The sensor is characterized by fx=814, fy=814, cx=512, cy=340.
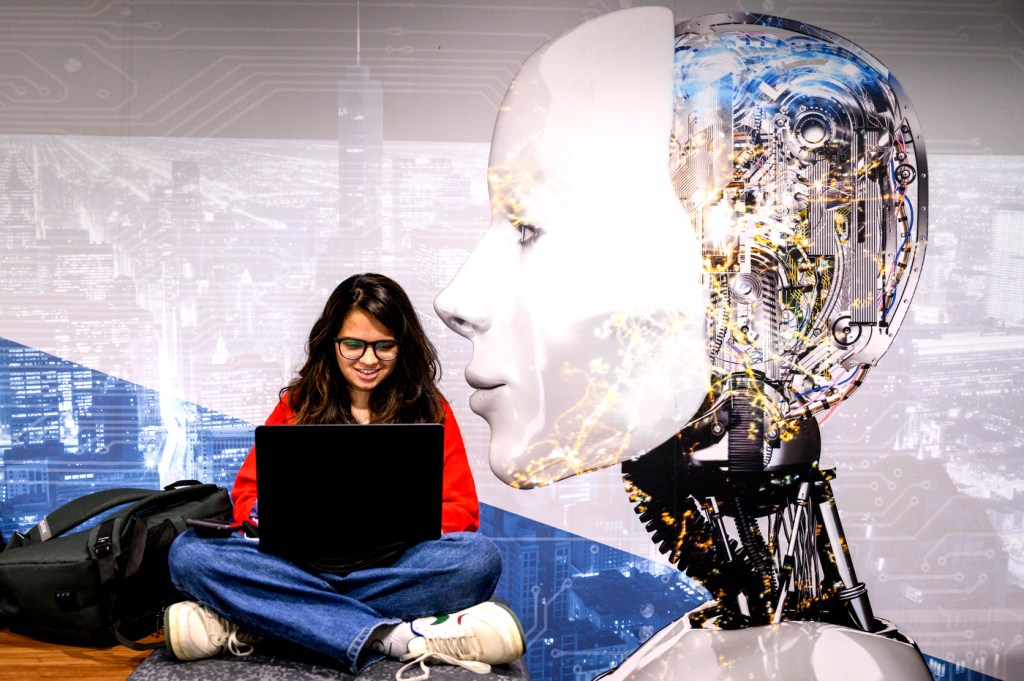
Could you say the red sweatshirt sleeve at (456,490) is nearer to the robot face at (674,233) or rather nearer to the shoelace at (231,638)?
the robot face at (674,233)

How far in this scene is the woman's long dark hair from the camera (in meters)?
2.14

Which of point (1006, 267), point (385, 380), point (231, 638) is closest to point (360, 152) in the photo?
point (385, 380)

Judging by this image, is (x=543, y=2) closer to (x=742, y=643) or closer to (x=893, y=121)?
(x=893, y=121)

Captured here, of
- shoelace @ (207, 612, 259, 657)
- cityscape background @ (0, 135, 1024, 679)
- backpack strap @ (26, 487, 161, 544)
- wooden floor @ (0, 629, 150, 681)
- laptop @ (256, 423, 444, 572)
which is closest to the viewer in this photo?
laptop @ (256, 423, 444, 572)

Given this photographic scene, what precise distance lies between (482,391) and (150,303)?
993 millimetres

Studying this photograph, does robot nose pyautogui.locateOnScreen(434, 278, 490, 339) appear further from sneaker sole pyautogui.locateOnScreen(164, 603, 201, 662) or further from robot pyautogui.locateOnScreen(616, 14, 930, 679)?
sneaker sole pyautogui.locateOnScreen(164, 603, 201, 662)

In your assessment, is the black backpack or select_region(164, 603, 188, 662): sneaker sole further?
the black backpack

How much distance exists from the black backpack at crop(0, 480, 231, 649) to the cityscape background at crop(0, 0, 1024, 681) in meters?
0.26

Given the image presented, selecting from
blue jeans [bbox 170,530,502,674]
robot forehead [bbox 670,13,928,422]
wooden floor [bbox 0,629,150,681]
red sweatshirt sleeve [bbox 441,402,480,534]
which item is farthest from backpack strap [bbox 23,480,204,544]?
robot forehead [bbox 670,13,928,422]

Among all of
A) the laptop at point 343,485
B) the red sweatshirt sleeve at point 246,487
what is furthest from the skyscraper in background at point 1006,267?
the red sweatshirt sleeve at point 246,487

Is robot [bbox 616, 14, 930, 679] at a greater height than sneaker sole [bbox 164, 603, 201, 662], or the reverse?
robot [bbox 616, 14, 930, 679]

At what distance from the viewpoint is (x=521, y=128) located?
2326 millimetres

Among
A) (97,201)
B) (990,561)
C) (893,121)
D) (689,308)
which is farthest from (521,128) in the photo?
(990,561)

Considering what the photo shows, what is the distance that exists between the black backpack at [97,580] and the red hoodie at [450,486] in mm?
259
